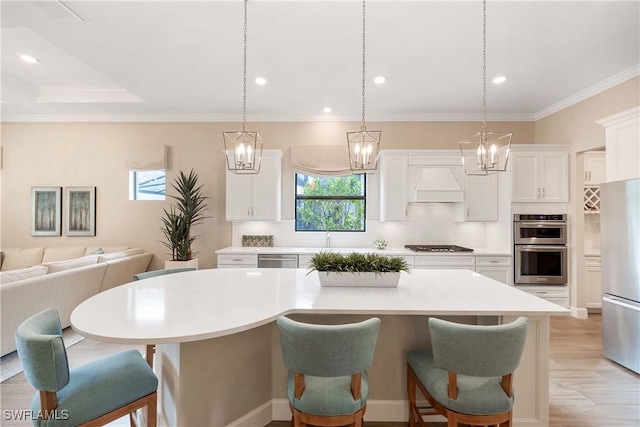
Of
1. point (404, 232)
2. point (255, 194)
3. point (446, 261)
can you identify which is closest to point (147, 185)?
point (255, 194)

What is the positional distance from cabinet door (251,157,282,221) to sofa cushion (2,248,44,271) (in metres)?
3.47

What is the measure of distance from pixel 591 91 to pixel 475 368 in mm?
4332

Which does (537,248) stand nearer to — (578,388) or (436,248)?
(436,248)

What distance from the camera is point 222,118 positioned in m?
4.94

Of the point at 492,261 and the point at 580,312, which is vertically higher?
the point at 492,261

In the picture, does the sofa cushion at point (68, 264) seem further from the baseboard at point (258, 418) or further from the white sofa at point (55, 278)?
the baseboard at point (258, 418)

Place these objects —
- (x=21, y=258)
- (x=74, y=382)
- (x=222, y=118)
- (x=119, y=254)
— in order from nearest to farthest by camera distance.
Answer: (x=74, y=382), (x=119, y=254), (x=21, y=258), (x=222, y=118)

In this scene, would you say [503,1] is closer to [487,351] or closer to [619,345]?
[487,351]

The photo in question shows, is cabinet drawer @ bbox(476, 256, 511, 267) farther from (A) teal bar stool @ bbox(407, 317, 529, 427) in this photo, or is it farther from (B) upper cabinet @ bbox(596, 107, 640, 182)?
(A) teal bar stool @ bbox(407, 317, 529, 427)

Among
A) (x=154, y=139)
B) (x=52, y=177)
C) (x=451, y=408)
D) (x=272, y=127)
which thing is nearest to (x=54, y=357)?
(x=451, y=408)

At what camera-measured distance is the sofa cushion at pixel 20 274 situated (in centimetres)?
287

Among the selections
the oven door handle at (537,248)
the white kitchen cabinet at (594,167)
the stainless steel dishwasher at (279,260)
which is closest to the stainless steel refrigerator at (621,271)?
the oven door handle at (537,248)

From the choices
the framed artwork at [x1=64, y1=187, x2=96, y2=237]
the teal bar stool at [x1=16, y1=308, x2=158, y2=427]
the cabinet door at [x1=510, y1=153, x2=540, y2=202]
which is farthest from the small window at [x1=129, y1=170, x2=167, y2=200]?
the cabinet door at [x1=510, y1=153, x2=540, y2=202]

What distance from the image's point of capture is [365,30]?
2643 millimetres
